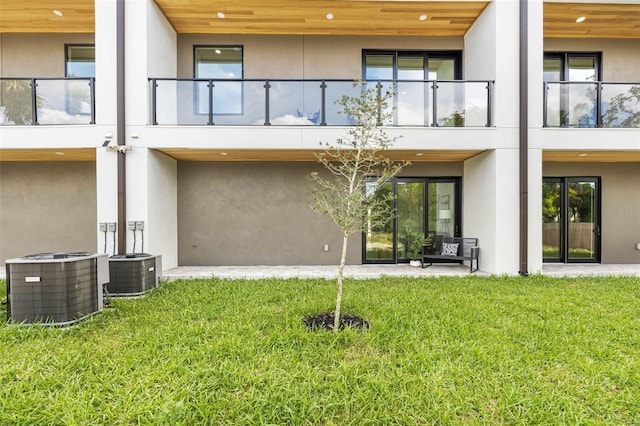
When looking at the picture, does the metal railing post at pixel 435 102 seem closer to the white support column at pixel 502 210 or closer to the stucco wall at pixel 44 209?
the white support column at pixel 502 210

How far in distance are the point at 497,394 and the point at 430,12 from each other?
8.07 metres

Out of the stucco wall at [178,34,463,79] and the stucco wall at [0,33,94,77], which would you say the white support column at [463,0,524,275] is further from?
the stucco wall at [0,33,94,77]

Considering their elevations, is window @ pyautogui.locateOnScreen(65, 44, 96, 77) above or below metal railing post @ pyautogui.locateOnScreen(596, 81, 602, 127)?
above

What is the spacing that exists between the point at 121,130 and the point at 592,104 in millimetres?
10607

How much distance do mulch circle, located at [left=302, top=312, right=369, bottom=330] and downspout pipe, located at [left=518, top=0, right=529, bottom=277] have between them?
4821 mm

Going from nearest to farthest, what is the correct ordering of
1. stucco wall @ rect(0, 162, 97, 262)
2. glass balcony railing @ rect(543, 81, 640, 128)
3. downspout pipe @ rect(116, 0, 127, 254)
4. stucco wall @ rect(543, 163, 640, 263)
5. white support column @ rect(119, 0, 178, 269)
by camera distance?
downspout pipe @ rect(116, 0, 127, 254) → white support column @ rect(119, 0, 178, 269) → glass balcony railing @ rect(543, 81, 640, 128) → stucco wall @ rect(0, 162, 97, 262) → stucco wall @ rect(543, 163, 640, 263)

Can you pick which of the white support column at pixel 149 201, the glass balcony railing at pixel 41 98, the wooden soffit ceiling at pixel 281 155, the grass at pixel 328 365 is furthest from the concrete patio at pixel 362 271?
the glass balcony railing at pixel 41 98

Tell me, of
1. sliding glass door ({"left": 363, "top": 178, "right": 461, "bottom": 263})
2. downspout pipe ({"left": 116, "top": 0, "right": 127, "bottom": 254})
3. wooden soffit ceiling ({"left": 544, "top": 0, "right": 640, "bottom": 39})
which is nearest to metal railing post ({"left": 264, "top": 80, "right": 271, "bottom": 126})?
downspout pipe ({"left": 116, "top": 0, "right": 127, "bottom": 254})

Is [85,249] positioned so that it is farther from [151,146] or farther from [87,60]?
[87,60]

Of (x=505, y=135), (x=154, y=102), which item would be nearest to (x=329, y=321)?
(x=505, y=135)

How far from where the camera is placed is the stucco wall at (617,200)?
8.93 m

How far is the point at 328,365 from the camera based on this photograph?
3.14 metres

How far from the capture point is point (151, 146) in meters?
6.89

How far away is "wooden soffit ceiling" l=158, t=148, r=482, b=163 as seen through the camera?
736 cm
